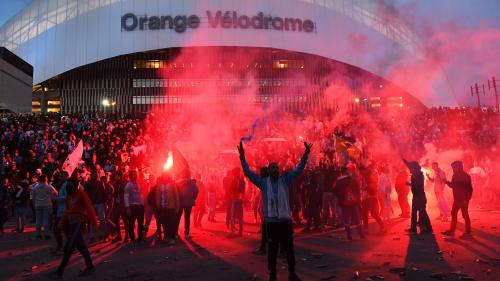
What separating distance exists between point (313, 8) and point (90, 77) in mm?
22995

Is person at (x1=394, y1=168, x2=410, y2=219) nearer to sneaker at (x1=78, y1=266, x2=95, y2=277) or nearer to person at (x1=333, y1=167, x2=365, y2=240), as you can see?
person at (x1=333, y1=167, x2=365, y2=240)

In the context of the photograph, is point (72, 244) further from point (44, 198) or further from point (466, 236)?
point (466, 236)

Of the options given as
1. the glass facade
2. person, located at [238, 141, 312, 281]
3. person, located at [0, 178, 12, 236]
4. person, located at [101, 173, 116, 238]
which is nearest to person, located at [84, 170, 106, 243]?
person, located at [101, 173, 116, 238]

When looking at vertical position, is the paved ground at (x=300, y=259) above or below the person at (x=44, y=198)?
below

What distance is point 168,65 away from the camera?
39.1 metres

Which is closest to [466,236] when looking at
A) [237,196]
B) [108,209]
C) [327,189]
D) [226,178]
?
[327,189]

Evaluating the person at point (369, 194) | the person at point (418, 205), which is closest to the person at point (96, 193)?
the person at point (369, 194)

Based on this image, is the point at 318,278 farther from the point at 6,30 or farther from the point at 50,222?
the point at 6,30

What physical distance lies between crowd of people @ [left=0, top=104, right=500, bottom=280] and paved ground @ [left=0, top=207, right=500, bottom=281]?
444mm

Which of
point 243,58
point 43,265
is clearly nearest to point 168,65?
point 243,58

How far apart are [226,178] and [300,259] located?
3.64 metres

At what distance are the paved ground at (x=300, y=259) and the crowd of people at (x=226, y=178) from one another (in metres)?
0.44

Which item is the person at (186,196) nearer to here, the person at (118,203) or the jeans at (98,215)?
the person at (118,203)

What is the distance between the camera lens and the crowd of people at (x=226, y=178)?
8.23m
